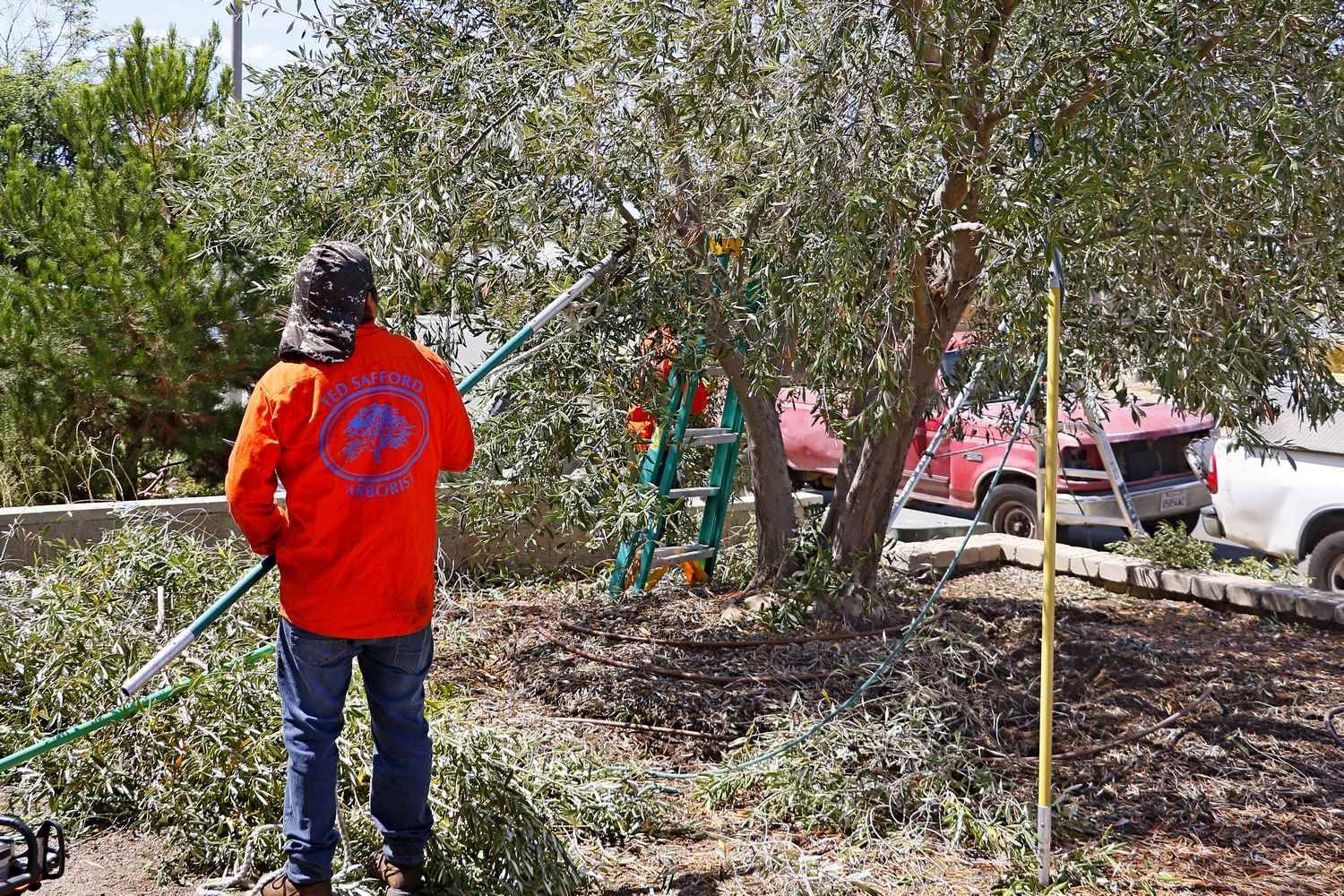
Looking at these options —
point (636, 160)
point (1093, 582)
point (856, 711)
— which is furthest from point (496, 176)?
point (1093, 582)

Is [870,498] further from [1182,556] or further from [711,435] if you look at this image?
[1182,556]

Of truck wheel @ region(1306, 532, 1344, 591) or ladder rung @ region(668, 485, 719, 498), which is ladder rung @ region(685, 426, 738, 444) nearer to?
ladder rung @ region(668, 485, 719, 498)

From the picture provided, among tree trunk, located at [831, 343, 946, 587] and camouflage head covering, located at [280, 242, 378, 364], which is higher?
camouflage head covering, located at [280, 242, 378, 364]

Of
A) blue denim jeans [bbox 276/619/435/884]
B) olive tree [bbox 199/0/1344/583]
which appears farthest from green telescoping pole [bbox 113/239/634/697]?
blue denim jeans [bbox 276/619/435/884]

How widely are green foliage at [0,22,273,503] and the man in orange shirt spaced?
17.2 ft

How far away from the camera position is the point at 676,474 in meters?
7.13

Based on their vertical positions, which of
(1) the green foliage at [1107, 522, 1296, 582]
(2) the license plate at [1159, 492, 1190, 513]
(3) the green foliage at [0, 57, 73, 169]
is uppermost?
(3) the green foliage at [0, 57, 73, 169]

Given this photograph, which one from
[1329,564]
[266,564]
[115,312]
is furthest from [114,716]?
[1329,564]

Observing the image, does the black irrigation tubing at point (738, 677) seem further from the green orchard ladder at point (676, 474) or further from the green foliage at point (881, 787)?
the green orchard ladder at point (676, 474)

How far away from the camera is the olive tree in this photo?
15.1 feet

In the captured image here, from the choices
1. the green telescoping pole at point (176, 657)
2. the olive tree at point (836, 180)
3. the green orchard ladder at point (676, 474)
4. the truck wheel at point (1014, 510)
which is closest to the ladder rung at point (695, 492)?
the green orchard ladder at point (676, 474)

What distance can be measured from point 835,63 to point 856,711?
266 cm

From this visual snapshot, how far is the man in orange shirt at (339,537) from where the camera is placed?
11.8 feet

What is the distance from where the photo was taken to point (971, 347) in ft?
23.9
